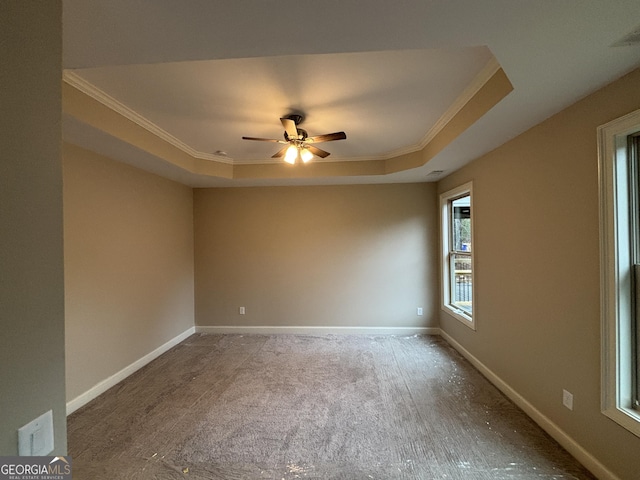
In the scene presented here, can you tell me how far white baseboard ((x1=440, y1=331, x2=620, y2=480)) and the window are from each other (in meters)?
0.88

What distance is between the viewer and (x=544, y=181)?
2.29 meters

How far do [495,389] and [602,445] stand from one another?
43.6 inches

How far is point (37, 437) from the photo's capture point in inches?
28.5

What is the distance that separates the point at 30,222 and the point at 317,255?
13.5 ft

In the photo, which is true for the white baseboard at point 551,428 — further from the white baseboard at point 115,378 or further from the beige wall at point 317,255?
the white baseboard at point 115,378

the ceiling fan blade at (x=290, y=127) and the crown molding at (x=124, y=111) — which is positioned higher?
the crown molding at (x=124, y=111)

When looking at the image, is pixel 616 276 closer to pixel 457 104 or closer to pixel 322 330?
pixel 457 104

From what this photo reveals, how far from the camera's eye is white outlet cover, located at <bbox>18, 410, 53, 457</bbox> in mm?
692

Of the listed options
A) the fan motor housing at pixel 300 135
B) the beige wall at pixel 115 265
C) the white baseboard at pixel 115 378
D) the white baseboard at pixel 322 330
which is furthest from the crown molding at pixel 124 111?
the white baseboard at pixel 322 330

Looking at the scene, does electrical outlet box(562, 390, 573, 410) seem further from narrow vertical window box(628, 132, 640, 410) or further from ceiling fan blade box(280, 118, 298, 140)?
ceiling fan blade box(280, 118, 298, 140)

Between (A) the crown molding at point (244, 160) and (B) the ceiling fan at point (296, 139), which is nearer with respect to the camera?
(A) the crown molding at point (244, 160)

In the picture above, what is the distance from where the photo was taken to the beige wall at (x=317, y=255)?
184 inches

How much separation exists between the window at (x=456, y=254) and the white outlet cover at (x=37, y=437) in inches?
157

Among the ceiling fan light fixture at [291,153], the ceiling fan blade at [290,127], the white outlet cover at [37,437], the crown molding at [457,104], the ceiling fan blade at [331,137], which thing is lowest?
the white outlet cover at [37,437]
